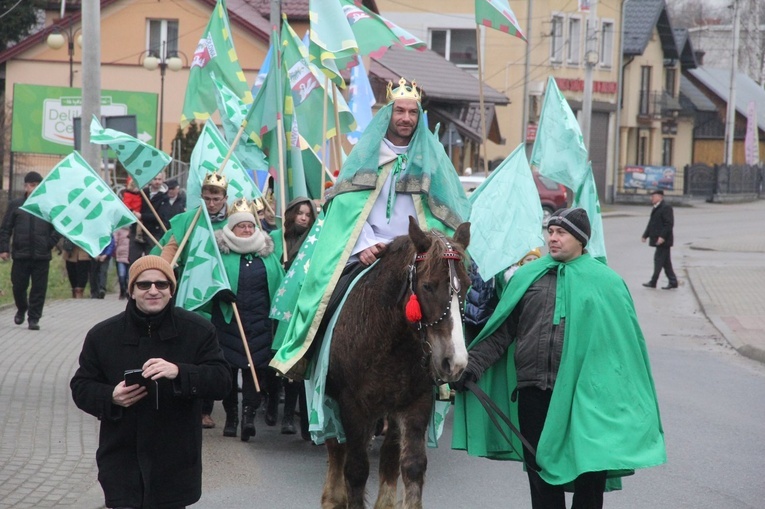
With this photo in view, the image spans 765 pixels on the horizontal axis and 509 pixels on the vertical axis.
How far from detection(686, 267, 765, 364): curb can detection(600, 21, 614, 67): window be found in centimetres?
3586

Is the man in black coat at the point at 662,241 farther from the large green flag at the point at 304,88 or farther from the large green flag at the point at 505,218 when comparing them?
the large green flag at the point at 505,218

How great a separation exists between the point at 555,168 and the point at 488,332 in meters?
2.87

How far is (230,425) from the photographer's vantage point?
378 inches

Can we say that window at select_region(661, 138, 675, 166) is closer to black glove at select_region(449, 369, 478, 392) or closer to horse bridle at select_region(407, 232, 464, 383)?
black glove at select_region(449, 369, 478, 392)

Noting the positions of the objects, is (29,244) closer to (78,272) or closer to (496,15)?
(78,272)

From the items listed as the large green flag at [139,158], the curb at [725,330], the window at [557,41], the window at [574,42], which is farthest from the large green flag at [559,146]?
the window at [574,42]

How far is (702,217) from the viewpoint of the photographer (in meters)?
44.8

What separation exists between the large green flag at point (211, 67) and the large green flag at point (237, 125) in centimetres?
17

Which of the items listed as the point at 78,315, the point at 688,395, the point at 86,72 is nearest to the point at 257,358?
the point at 688,395

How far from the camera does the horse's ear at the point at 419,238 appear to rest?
600 cm

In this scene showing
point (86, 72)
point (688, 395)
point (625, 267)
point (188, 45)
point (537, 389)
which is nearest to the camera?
point (537, 389)

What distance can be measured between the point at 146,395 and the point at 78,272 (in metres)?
15.0

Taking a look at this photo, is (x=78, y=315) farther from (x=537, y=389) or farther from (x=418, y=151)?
(x=537, y=389)

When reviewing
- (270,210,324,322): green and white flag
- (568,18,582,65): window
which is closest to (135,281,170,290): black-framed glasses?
(270,210,324,322): green and white flag
